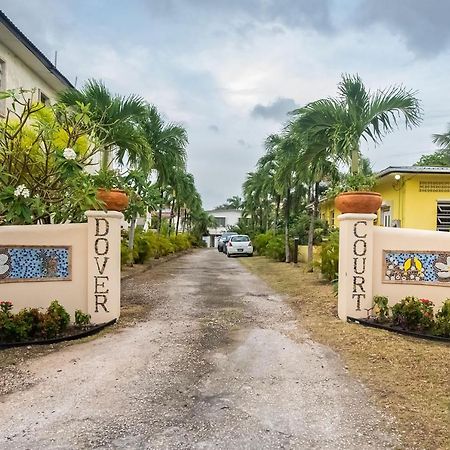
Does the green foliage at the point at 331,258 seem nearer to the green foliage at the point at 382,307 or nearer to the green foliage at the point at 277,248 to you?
the green foliage at the point at 382,307

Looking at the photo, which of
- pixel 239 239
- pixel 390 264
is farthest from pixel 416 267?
pixel 239 239

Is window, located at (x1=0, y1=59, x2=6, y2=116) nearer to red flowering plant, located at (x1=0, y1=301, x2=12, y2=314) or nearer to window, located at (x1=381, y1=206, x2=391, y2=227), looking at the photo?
red flowering plant, located at (x1=0, y1=301, x2=12, y2=314)

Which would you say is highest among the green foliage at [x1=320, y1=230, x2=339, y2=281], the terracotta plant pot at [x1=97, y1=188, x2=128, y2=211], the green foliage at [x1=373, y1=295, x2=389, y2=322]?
the terracotta plant pot at [x1=97, y1=188, x2=128, y2=211]

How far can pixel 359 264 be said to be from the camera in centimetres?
822

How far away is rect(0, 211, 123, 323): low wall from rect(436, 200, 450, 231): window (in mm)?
11931

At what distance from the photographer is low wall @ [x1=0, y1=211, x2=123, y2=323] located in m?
7.50

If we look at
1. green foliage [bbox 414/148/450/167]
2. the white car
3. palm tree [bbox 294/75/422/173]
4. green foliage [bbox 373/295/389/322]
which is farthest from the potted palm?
green foliage [bbox 414/148/450/167]

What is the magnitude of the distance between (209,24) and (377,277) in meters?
6.29

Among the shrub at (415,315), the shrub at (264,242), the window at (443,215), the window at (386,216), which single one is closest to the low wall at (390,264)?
the shrub at (415,315)

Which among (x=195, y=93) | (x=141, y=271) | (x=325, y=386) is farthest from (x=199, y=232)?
(x=325, y=386)

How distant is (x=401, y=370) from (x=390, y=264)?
2.79 metres

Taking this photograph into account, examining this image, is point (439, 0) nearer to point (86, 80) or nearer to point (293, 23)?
point (293, 23)

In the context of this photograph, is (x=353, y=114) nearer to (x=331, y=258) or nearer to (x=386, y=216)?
(x=331, y=258)

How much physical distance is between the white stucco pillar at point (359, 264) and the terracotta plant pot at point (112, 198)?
381 cm
